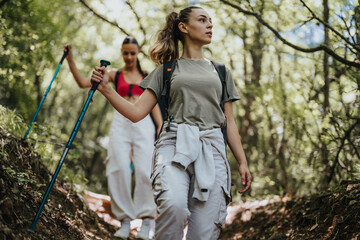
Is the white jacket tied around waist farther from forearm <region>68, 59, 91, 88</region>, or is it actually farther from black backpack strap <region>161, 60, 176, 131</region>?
forearm <region>68, 59, 91, 88</region>

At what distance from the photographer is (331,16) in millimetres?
5199

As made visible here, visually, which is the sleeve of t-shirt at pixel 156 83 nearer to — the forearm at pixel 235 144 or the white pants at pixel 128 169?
the forearm at pixel 235 144

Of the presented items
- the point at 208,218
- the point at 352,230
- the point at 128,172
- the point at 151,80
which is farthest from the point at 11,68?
the point at 352,230

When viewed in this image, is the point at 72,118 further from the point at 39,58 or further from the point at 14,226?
the point at 14,226

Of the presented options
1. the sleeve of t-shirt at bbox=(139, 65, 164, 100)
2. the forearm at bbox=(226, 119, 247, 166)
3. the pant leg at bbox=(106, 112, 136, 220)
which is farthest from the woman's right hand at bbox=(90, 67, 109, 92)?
the pant leg at bbox=(106, 112, 136, 220)

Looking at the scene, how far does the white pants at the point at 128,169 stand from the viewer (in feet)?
17.1

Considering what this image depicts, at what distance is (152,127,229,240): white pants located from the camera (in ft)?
9.36

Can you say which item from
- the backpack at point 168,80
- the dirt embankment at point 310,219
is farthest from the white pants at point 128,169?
the backpack at point 168,80

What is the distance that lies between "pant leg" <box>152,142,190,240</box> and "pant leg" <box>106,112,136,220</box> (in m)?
2.32

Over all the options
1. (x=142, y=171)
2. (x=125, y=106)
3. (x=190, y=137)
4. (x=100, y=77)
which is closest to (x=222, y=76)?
(x=190, y=137)

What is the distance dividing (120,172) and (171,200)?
99.8 inches

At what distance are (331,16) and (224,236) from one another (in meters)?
3.61

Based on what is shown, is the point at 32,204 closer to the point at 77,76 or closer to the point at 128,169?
the point at 128,169

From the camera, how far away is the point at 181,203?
2848 mm
